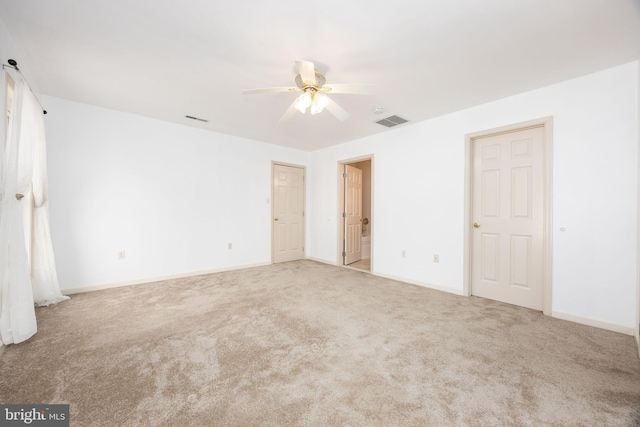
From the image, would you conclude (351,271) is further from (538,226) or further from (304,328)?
(538,226)

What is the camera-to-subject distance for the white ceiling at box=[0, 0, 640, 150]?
1.74 meters

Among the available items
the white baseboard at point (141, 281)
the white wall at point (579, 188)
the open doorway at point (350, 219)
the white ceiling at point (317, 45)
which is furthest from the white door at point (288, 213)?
the white wall at point (579, 188)

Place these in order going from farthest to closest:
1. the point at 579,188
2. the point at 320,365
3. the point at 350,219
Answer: the point at 350,219 → the point at 579,188 → the point at 320,365

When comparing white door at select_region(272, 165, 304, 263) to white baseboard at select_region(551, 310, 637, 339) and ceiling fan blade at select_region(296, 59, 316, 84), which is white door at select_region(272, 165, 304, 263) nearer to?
ceiling fan blade at select_region(296, 59, 316, 84)

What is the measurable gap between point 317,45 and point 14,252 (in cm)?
303

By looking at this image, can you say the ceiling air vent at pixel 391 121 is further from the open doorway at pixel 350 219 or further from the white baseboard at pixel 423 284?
the white baseboard at pixel 423 284

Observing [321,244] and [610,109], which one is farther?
[321,244]

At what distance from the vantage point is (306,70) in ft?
6.57

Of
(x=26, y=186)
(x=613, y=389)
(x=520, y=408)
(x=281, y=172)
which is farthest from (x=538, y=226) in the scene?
(x=26, y=186)

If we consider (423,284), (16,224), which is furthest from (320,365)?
(16,224)

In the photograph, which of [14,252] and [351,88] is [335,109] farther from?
[14,252]

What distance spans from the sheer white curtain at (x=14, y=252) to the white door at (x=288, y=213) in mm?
3550

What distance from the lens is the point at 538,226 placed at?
2.90 metres

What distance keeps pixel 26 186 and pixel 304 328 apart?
2875mm
